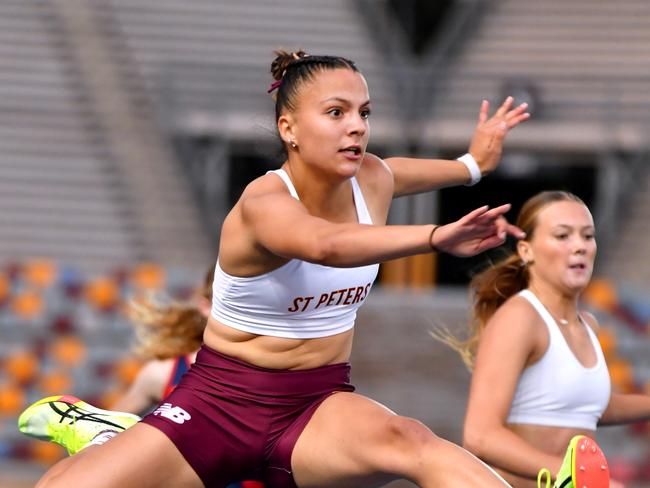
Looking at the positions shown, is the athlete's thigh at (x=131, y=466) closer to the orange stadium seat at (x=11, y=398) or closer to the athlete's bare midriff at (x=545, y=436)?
the athlete's bare midriff at (x=545, y=436)

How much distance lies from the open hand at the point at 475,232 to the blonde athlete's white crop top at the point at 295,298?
67 centimetres

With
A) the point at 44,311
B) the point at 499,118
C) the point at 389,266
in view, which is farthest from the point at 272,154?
the point at 389,266

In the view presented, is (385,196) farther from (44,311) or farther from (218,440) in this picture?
(44,311)

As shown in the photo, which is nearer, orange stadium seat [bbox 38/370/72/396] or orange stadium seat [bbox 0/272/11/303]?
orange stadium seat [bbox 38/370/72/396]

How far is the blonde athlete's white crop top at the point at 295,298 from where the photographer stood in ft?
12.6

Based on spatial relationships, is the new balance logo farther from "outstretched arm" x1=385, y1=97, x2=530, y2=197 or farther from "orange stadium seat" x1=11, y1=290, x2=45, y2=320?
"orange stadium seat" x1=11, y1=290, x2=45, y2=320

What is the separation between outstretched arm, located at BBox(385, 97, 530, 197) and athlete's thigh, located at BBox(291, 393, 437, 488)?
0.88 m

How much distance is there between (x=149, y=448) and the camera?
375 cm

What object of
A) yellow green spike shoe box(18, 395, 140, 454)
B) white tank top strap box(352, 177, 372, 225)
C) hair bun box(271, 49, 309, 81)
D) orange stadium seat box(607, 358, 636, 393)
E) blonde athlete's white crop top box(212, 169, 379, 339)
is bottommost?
orange stadium seat box(607, 358, 636, 393)

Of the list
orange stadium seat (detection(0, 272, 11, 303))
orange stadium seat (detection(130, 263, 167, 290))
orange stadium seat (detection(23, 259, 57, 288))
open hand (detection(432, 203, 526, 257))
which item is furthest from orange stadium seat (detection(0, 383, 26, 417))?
open hand (detection(432, 203, 526, 257))

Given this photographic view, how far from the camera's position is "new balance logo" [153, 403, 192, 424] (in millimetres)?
3859

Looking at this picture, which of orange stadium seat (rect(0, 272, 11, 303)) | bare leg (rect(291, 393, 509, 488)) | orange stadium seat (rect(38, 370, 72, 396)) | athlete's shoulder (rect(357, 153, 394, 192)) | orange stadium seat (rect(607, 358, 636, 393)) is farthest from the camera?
orange stadium seat (rect(0, 272, 11, 303))

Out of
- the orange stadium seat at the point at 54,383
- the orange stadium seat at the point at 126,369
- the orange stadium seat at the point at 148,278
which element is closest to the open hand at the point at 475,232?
the orange stadium seat at the point at 126,369

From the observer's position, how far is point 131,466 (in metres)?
3.71
